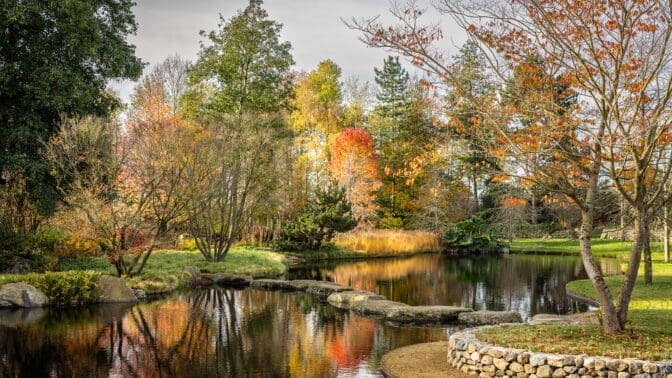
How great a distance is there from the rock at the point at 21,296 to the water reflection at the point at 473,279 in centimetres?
839

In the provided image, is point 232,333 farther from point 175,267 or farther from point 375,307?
point 175,267

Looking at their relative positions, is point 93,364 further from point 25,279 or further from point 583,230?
point 583,230

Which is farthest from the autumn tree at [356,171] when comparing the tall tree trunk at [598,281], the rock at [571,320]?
the tall tree trunk at [598,281]

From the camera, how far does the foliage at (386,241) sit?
27.4 m

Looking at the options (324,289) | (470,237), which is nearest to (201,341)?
(324,289)

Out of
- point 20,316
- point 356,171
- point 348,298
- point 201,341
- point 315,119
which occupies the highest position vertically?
point 315,119

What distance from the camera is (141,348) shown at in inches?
362

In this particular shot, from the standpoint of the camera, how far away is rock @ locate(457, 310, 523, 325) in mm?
11281

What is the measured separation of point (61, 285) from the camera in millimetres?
13203

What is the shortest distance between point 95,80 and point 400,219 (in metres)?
20.3

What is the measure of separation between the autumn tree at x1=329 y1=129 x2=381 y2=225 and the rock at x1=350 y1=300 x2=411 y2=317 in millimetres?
15878

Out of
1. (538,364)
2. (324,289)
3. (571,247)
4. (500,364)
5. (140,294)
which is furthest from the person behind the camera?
(571,247)

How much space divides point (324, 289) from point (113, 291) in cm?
533

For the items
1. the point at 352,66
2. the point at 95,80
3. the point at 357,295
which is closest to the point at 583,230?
the point at 357,295
